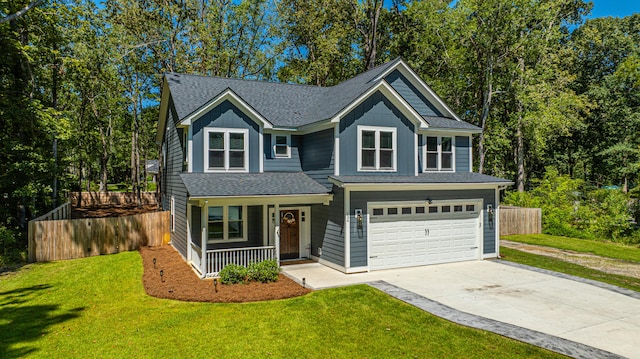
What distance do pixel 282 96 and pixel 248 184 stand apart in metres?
6.64

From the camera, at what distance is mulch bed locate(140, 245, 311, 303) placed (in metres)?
10.5

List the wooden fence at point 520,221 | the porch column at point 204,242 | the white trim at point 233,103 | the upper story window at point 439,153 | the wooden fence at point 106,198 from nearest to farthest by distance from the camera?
the porch column at point 204,242 < the white trim at point 233,103 < the upper story window at point 439,153 < the wooden fence at point 520,221 < the wooden fence at point 106,198

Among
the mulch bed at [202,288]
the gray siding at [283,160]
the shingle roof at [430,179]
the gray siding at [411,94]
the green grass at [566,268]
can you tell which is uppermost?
the gray siding at [411,94]

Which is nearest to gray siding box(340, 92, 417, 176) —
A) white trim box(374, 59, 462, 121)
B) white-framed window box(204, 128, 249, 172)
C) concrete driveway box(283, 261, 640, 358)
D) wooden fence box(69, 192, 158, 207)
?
white trim box(374, 59, 462, 121)

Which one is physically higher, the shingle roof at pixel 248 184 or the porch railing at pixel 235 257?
the shingle roof at pixel 248 184

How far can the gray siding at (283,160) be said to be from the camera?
626 inches

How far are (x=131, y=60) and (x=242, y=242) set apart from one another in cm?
2236

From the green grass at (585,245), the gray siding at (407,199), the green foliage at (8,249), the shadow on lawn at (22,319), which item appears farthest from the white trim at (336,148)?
the green grass at (585,245)

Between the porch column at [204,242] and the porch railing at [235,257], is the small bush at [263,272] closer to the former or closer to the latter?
the porch railing at [235,257]

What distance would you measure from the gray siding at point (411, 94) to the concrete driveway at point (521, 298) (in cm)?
718

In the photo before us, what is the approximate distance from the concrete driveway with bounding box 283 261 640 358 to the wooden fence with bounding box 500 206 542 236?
30.1 feet

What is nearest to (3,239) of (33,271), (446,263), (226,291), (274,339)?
(33,271)

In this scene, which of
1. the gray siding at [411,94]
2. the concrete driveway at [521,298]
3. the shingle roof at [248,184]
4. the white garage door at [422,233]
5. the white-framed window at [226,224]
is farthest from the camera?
the gray siding at [411,94]

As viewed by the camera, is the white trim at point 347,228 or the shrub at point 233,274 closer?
the shrub at point 233,274
